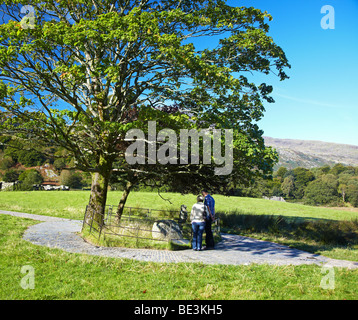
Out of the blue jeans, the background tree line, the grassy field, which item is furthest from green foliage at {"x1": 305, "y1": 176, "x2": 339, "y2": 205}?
the blue jeans

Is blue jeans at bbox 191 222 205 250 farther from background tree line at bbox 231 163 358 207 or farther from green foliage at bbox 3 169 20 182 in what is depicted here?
green foliage at bbox 3 169 20 182

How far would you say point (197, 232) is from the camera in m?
10.9

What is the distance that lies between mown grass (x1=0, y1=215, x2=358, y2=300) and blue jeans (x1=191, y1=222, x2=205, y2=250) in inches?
106

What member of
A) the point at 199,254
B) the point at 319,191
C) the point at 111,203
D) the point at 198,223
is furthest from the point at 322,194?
the point at 199,254

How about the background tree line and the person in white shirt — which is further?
the background tree line

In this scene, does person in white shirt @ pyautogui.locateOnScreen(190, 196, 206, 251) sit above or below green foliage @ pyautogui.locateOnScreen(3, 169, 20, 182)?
above

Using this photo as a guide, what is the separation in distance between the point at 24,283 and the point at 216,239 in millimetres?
9664

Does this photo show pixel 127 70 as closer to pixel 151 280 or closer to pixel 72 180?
pixel 151 280

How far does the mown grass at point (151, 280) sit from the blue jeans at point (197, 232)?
270cm

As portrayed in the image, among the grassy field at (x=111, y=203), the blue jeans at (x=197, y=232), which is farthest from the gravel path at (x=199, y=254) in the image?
the grassy field at (x=111, y=203)

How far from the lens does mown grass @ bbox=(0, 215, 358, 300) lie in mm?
5641

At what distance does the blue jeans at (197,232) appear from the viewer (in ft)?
35.4

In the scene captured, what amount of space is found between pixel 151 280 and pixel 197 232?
4.58 metres

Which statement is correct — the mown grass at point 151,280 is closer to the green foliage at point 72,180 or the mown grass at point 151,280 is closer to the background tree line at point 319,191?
the background tree line at point 319,191
